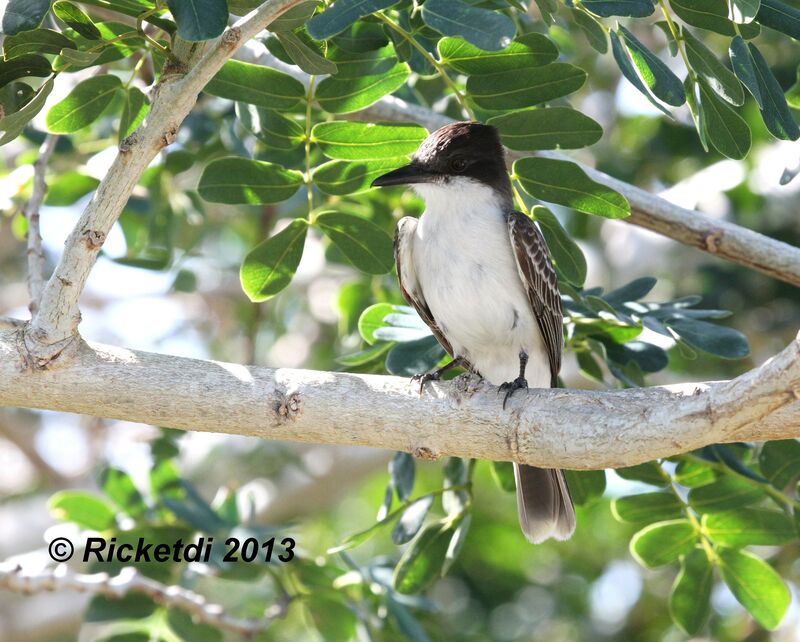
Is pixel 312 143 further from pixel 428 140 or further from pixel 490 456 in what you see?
pixel 490 456

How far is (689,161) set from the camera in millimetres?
7539

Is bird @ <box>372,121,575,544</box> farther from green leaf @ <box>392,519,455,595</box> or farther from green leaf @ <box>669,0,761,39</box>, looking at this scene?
green leaf @ <box>669,0,761,39</box>

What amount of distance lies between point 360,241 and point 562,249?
0.77 meters

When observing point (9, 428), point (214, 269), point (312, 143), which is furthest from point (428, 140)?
point (9, 428)

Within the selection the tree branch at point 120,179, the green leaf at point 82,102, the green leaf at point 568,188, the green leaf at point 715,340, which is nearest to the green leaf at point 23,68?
the tree branch at point 120,179

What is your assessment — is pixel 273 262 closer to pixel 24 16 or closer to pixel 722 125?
pixel 24 16

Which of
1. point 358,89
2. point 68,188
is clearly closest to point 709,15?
point 358,89

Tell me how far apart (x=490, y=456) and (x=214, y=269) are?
17.7 feet

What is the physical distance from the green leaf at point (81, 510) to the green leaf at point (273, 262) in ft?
4.65

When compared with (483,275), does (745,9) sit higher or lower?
higher

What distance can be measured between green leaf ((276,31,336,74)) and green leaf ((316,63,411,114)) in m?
0.55

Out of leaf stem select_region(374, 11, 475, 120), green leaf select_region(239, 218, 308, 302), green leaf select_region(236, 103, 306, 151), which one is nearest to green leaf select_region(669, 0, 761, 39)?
leaf stem select_region(374, 11, 475, 120)

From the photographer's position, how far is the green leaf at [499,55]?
3.56m

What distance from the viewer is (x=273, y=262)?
3961 millimetres
